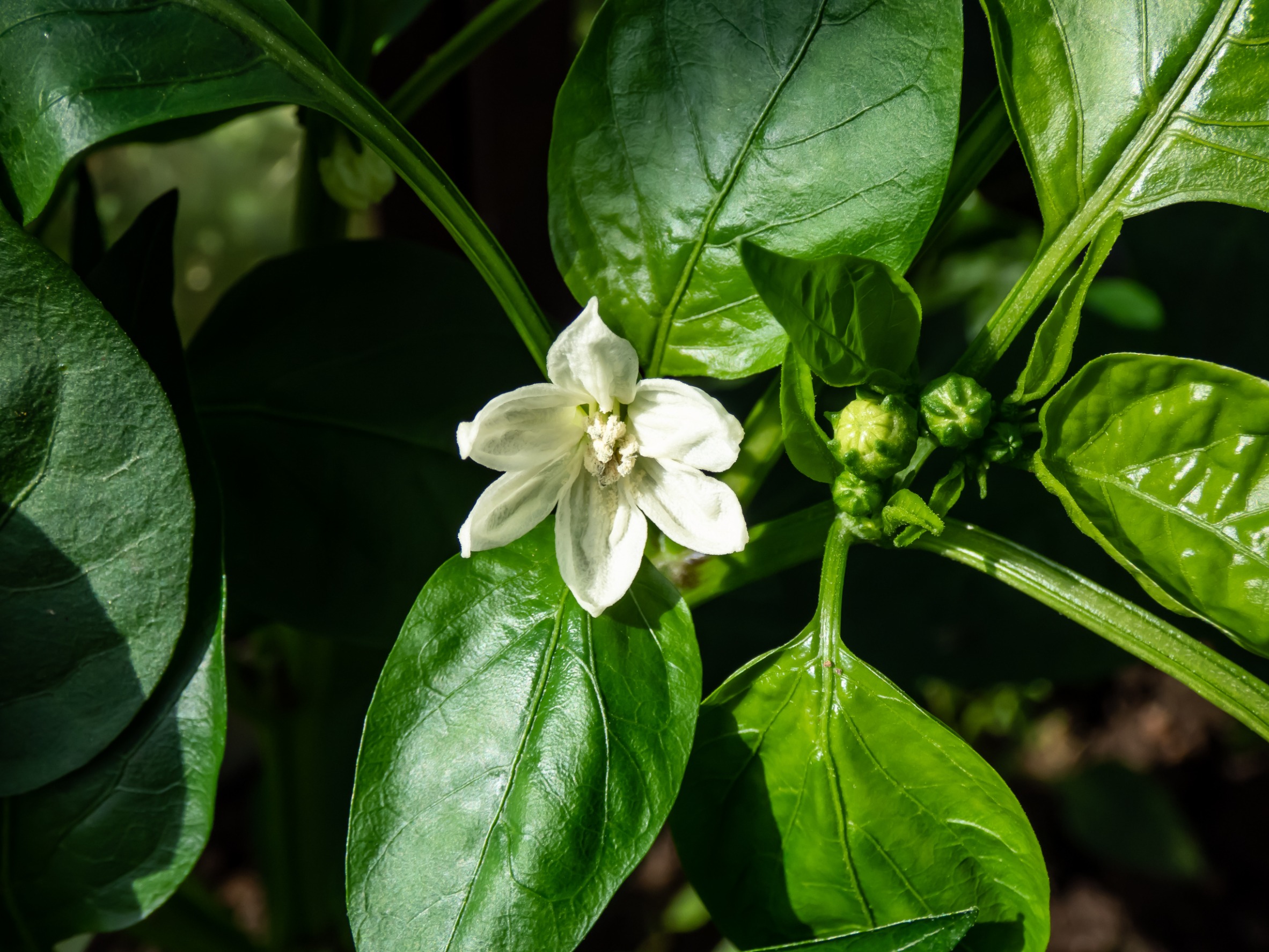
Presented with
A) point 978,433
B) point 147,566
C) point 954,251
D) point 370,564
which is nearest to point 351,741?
point 370,564

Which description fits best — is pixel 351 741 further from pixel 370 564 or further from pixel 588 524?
pixel 588 524

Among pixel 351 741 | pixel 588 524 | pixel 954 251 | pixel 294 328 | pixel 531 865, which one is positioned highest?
pixel 294 328

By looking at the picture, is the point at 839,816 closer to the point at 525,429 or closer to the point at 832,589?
the point at 832,589

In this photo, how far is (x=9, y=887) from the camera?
73 centimetres

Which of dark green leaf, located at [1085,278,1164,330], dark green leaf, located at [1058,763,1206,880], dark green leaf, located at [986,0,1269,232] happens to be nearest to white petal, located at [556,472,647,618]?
dark green leaf, located at [986,0,1269,232]

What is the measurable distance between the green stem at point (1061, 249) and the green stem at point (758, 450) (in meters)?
0.13

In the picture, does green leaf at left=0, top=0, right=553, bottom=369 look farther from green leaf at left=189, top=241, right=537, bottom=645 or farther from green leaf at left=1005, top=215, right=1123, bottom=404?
green leaf at left=1005, top=215, right=1123, bottom=404

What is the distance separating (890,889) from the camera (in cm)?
60

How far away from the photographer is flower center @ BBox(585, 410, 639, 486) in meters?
0.59

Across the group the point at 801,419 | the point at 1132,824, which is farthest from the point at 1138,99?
the point at 1132,824

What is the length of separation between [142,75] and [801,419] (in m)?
0.39

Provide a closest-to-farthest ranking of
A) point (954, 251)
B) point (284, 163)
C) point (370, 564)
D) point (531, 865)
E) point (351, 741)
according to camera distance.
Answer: point (531, 865) < point (370, 564) < point (351, 741) < point (284, 163) < point (954, 251)

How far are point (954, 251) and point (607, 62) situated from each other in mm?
1216

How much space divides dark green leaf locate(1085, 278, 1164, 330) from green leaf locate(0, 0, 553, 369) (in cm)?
93
